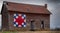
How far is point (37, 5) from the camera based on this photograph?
23156mm

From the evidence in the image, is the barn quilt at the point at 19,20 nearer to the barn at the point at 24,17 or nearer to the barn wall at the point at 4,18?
the barn at the point at 24,17

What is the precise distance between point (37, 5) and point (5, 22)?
16.2ft

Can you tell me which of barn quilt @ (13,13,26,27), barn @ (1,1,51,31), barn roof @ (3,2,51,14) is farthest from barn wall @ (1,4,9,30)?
barn quilt @ (13,13,26,27)

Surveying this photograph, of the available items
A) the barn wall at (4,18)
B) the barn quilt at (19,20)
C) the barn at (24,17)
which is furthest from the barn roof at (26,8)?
the barn wall at (4,18)

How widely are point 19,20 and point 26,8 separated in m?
2.31

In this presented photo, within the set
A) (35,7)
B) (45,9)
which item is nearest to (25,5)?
(35,7)

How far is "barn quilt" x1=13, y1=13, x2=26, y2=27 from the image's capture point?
19.4 m

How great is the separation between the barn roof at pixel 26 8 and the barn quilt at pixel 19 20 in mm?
585

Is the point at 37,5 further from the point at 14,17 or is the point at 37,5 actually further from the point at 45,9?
the point at 14,17

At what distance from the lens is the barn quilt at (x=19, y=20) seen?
63.8 feet

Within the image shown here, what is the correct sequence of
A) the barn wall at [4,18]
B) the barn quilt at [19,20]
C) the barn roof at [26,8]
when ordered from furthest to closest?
the barn roof at [26,8] < the barn wall at [4,18] < the barn quilt at [19,20]

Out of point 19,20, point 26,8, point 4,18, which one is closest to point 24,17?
point 19,20

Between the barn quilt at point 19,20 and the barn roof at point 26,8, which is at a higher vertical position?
the barn roof at point 26,8

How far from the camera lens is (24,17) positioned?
20438 millimetres
